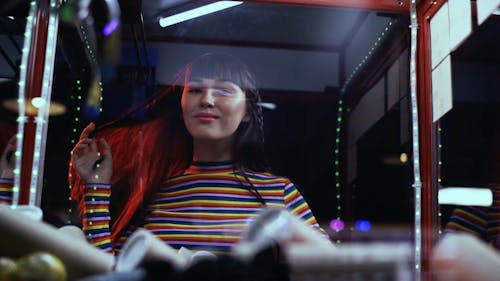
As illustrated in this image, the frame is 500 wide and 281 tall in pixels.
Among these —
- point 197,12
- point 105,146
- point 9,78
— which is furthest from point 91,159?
point 197,12

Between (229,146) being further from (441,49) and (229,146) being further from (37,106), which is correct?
(441,49)

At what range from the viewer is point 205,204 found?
1695 millimetres

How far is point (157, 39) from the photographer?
1805 millimetres

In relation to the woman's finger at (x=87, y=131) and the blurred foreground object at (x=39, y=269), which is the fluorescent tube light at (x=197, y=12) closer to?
the woman's finger at (x=87, y=131)

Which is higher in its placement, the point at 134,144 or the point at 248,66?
the point at 248,66

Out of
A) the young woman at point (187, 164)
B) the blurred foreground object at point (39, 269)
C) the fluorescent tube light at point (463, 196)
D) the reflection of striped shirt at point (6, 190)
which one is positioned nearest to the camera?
the blurred foreground object at point (39, 269)

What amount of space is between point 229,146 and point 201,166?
0.33ft

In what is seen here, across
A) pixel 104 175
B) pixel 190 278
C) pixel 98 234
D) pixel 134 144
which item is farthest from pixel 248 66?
pixel 190 278

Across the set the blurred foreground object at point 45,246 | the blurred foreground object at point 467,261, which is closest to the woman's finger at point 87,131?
the blurred foreground object at point 45,246

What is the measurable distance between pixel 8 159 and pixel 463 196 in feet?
4.31

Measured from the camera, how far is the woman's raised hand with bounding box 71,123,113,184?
169 cm

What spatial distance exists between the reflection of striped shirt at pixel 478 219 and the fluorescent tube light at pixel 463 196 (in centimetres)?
2

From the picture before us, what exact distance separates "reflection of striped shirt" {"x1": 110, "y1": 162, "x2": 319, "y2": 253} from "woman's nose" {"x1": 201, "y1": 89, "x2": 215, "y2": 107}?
0.17m

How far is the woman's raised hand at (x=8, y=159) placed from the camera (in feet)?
5.24
